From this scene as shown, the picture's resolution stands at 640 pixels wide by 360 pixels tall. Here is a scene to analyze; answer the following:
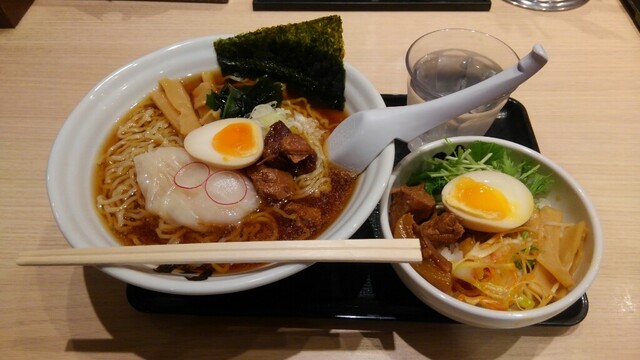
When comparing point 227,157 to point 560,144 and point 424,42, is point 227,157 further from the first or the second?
point 560,144

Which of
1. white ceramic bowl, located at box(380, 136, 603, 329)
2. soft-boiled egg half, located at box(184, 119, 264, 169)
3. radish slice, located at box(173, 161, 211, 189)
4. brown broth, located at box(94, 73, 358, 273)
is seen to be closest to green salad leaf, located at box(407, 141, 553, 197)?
white ceramic bowl, located at box(380, 136, 603, 329)

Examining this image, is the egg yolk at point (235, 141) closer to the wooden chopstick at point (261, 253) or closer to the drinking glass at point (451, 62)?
the wooden chopstick at point (261, 253)

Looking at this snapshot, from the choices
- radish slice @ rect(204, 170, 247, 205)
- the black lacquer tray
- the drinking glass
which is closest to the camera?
the black lacquer tray

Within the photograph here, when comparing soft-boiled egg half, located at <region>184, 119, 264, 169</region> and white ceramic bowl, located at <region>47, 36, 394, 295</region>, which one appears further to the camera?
soft-boiled egg half, located at <region>184, 119, 264, 169</region>

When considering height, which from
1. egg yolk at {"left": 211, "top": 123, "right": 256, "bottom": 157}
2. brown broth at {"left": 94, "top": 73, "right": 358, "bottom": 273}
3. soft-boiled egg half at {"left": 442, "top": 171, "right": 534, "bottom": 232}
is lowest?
brown broth at {"left": 94, "top": 73, "right": 358, "bottom": 273}

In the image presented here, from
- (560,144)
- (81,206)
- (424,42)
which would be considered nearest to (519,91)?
(560,144)

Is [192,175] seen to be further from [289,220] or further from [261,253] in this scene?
[261,253]

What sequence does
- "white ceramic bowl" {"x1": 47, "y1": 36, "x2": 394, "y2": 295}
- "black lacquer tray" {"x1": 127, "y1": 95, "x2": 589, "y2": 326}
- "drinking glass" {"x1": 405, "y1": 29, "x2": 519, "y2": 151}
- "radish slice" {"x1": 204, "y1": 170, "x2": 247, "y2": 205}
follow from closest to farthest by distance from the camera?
1. "white ceramic bowl" {"x1": 47, "y1": 36, "x2": 394, "y2": 295}
2. "black lacquer tray" {"x1": 127, "y1": 95, "x2": 589, "y2": 326}
3. "radish slice" {"x1": 204, "y1": 170, "x2": 247, "y2": 205}
4. "drinking glass" {"x1": 405, "y1": 29, "x2": 519, "y2": 151}

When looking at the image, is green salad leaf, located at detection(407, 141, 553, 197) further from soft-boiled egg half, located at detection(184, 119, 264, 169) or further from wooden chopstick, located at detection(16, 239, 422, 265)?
soft-boiled egg half, located at detection(184, 119, 264, 169)
